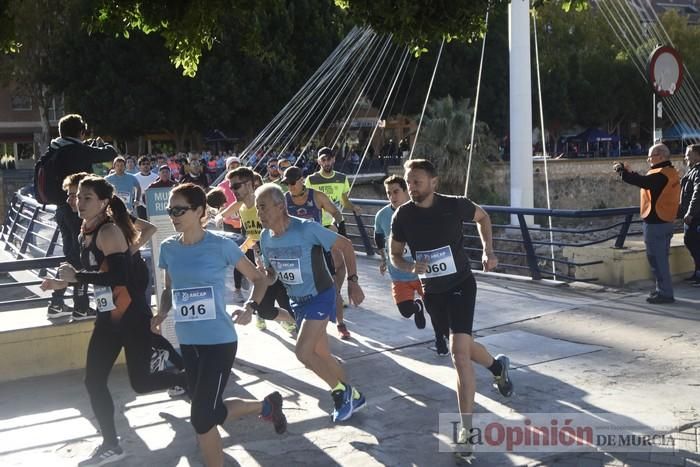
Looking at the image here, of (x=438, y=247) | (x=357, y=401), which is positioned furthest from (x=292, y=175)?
(x=438, y=247)

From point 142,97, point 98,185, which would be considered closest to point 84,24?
point 98,185

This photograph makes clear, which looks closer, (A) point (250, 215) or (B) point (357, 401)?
(B) point (357, 401)

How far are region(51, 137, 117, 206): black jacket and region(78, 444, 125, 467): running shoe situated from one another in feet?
9.48

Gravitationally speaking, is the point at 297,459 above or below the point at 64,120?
below

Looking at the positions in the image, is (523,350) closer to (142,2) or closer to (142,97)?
(142,2)

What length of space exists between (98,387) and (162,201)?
95.5 inches

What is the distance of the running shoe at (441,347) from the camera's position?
7770 millimetres

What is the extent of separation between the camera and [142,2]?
25.2 ft

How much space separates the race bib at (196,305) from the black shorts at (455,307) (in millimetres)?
1607

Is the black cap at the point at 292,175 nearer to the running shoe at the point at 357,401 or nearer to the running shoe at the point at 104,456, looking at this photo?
the running shoe at the point at 357,401

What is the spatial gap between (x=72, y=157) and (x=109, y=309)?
2561mm

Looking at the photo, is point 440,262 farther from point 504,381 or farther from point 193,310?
point 193,310

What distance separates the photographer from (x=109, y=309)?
550 centimetres

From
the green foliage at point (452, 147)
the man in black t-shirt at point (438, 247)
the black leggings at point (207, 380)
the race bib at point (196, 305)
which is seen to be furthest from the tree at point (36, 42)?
the black leggings at point (207, 380)
